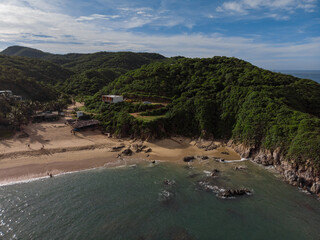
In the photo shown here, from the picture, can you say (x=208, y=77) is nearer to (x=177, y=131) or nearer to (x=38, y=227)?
(x=177, y=131)

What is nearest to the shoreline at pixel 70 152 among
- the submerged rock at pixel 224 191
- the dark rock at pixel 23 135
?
the dark rock at pixel 23 135

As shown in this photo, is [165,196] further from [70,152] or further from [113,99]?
[113,99]

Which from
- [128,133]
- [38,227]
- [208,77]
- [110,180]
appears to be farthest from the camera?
[208,77]

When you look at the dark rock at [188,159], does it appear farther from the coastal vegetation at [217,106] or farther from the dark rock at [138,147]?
the dark rock at [138,147]

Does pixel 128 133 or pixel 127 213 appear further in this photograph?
pixel 128 133

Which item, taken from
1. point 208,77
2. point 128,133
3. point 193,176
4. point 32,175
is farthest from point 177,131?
point 32,175

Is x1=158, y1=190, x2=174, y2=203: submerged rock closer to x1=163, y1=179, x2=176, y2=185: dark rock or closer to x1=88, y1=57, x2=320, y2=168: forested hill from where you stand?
x1=163, y1=179, x2=176, y2=185: dark rock

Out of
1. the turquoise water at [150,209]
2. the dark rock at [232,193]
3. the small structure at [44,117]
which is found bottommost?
the turquoise water at [150,209]
